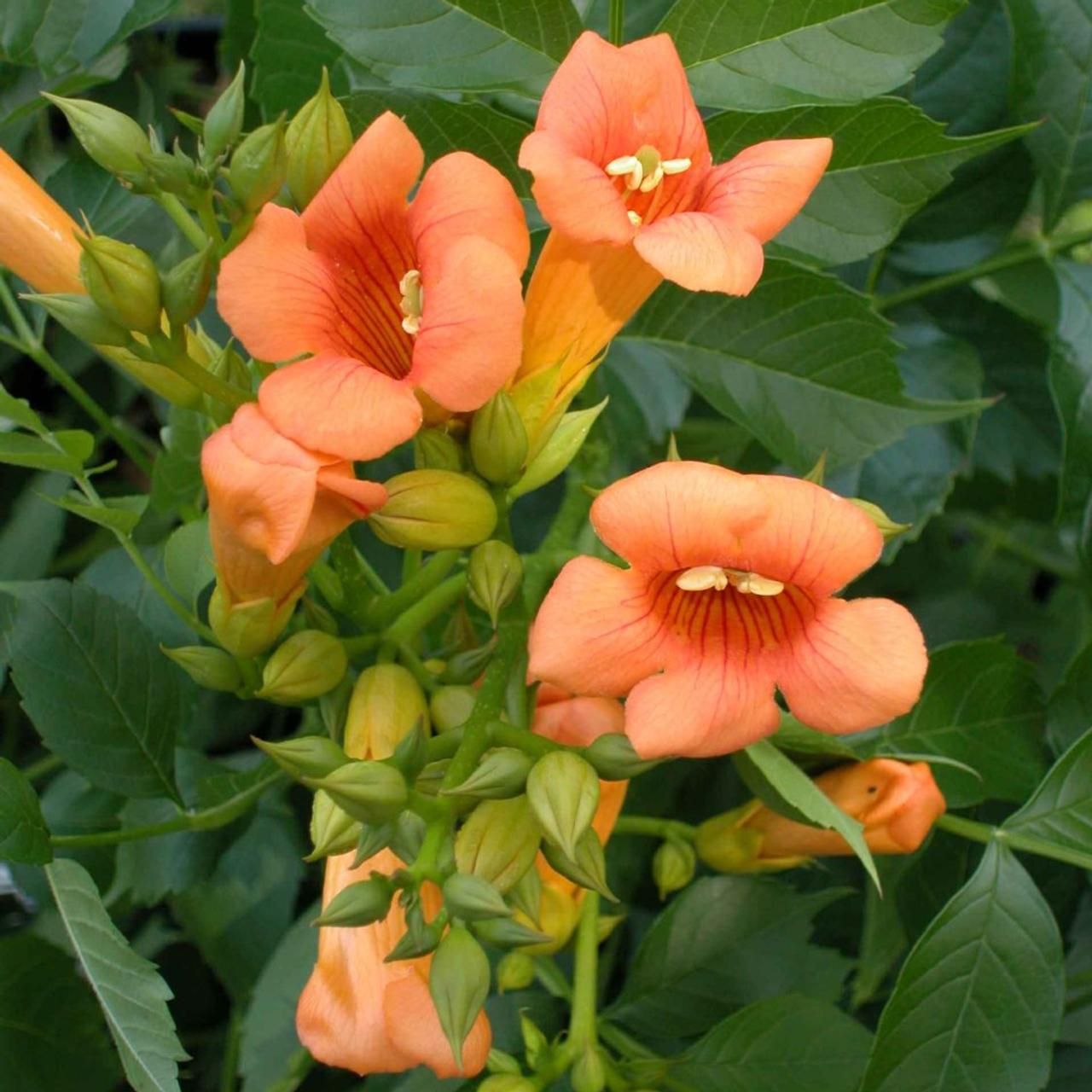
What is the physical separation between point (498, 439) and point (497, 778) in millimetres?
344

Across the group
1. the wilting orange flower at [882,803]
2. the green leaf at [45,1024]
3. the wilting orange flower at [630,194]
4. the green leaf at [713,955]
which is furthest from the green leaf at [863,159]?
the green leaf at [45,1024]

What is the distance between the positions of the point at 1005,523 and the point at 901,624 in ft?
5.55

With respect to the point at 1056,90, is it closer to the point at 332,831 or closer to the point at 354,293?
the point at 354,293

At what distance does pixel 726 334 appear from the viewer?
1.82 meters

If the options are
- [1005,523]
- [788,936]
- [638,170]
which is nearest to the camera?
[638,170]

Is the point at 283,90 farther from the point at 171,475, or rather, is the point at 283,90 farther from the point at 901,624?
the point at 901,624

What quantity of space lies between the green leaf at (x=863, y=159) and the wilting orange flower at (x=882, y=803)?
661 millimetres

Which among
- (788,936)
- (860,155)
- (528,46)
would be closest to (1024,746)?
(788,936)

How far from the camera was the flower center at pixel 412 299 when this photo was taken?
145 centimetres

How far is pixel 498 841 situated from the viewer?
1.37 m

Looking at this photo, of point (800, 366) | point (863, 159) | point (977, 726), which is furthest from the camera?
point (977, 726)

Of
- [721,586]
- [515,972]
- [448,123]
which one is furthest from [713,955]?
[448,123]

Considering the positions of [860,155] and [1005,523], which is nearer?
[860,155]

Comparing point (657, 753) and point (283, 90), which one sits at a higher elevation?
point (283, 90)
